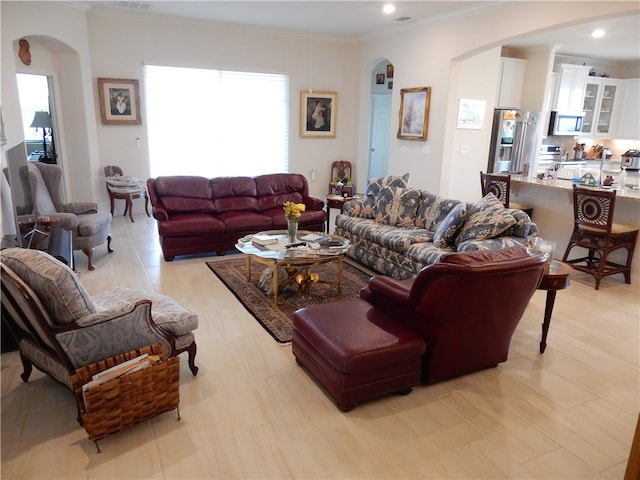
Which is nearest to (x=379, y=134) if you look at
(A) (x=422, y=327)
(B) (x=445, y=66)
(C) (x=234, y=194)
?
(B) (x=445, y=66)

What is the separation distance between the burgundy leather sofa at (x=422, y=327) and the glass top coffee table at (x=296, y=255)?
1023mm

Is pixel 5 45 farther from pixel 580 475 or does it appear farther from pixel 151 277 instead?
pixel 580 475

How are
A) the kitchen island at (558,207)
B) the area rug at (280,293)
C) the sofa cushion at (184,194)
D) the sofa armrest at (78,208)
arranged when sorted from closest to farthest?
1. the area rug at (280,293)
2. the kitchen island at (558,207)
3. the sofa armrest at (78,208)
4. the sofa cushion at (184,194)

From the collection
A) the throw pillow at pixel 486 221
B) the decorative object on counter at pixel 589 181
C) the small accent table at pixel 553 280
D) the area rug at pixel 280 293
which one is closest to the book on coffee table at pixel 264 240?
the area rug at pixel 280 293

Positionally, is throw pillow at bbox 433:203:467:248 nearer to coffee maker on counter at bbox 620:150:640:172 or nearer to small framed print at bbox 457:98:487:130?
small framed print at bbox 457:98:487:130

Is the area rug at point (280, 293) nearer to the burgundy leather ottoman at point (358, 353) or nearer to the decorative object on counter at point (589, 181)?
the burgundy leather ottoman at point (358, 353)

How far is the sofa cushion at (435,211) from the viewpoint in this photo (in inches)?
179

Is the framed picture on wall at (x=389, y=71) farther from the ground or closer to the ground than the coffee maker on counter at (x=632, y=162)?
farther from the ground

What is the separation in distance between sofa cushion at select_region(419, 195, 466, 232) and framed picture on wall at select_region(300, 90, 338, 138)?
13.0 feet

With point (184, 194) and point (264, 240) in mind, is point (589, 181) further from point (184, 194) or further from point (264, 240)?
point (184, 194)

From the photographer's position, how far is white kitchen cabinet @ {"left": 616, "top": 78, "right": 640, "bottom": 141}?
8836 mm

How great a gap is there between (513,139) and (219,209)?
4.92m

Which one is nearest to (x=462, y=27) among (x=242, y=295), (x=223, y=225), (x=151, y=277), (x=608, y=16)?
(x=608, y=16)

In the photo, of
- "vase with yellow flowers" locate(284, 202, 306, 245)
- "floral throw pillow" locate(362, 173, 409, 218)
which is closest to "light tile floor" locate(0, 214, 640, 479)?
"vase with yellow flowers" locate(284, 202, 306, 245)
